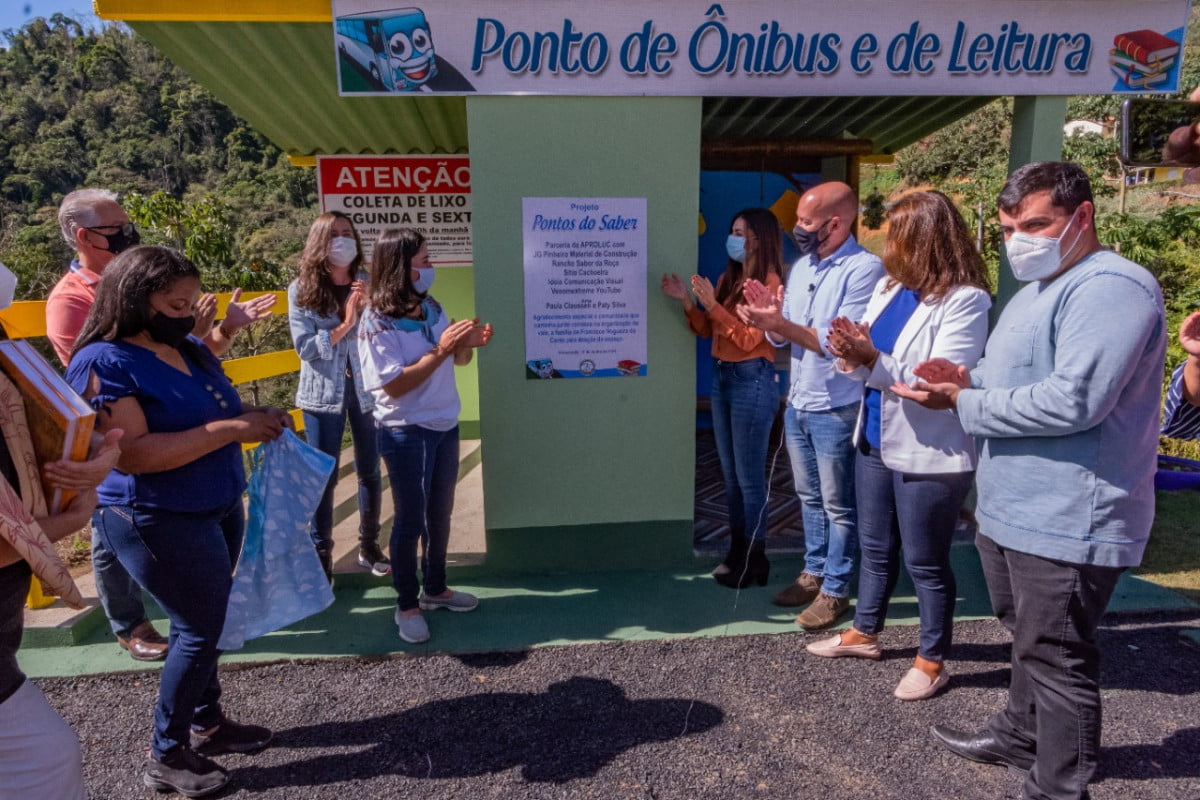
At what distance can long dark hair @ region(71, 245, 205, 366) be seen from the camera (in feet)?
7.61

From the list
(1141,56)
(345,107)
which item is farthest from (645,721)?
(345,107)

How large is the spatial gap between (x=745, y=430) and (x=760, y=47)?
202cm

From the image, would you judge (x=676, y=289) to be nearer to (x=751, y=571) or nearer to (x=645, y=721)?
(x=751, y=571)

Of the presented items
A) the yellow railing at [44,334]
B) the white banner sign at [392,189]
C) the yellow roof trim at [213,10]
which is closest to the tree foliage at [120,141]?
the white banner sign at [392,189]

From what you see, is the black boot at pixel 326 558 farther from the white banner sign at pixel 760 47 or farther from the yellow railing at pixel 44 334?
the white banner sign at pixel 760 47

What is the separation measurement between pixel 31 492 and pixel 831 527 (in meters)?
3.19

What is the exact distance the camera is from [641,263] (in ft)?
13.7

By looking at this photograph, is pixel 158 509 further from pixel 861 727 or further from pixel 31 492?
pixel 861 727

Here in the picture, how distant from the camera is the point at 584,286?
4148 millimetres

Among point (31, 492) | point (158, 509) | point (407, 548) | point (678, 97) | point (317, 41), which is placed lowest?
point (407, 548)

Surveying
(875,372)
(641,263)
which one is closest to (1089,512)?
(875,372)

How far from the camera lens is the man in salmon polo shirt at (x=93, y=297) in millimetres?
3045

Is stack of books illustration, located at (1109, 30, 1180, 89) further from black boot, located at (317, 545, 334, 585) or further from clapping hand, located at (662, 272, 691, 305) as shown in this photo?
black boot, located at (317, 545, 334, 585)

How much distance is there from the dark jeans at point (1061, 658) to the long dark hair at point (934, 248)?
1.04m
